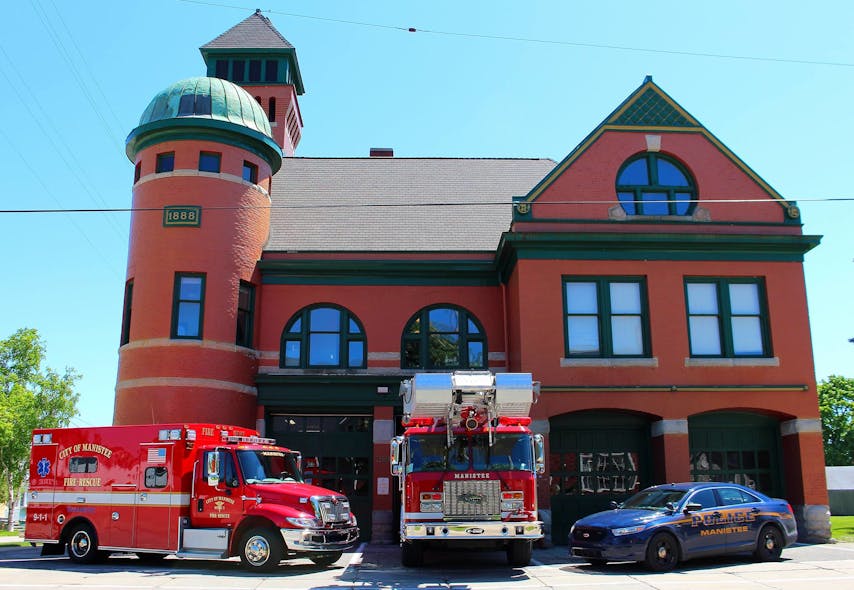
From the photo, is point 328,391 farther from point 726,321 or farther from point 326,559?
point 726,321

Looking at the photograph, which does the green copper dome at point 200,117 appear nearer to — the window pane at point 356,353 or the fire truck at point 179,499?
the window pane at point 356,353

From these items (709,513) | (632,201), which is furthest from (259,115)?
(709,513)

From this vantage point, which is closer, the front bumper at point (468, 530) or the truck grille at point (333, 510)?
the front bumper at point (468, 530)

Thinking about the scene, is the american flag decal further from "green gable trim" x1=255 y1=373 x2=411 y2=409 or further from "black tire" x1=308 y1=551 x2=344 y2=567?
"green gable trim" x1=255 y1=373 x2=411 y2=409

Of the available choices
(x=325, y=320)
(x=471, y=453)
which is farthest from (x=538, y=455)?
(x=325, y=320)

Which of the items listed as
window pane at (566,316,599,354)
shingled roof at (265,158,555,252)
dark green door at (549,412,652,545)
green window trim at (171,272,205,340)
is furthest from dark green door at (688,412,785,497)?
green window trim at (171,272,205,340)

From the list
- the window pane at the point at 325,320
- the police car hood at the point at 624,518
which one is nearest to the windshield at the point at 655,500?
the police car hood at the point at 624,518

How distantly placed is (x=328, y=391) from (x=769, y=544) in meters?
11.6

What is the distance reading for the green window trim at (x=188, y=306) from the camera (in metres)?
20.4

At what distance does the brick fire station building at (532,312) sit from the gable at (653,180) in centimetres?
5

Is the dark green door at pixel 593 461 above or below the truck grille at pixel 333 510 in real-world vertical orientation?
above

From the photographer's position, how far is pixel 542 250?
19.9 meters

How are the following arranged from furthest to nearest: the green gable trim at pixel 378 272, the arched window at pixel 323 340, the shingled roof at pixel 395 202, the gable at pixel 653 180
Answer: the shingled roof at pixel 395 202, the green gable trim at pixel 378 272, the arched window at pixel 323 340, the gable at pixel 653 180

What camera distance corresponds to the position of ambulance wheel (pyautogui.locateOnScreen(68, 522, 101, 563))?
15000 millimetres
